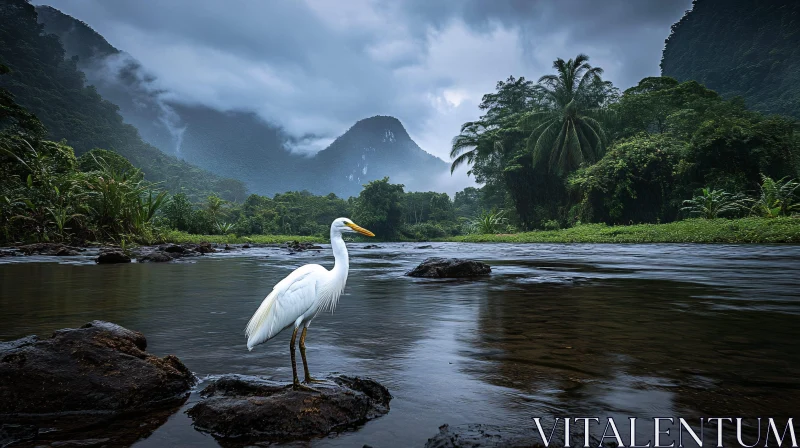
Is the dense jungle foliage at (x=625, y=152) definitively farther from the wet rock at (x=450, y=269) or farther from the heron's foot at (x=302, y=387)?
the heron's foot at (x=302, y=387)

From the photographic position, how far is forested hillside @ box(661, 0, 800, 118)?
57188 millimetres

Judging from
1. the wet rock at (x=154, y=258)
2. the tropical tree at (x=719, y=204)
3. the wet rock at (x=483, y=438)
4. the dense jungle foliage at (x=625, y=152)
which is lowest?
the wet rock at (x=483, y=438)

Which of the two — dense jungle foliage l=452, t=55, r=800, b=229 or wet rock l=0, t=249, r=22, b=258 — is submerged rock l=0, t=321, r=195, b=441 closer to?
wet rock l=0, t=249, r=22, b=258

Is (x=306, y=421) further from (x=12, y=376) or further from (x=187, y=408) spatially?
(x=12, y=376)

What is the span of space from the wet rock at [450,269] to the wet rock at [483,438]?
29.6ft

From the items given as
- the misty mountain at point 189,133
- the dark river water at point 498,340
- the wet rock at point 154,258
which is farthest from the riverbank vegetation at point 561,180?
the misty mountain at point 189,133

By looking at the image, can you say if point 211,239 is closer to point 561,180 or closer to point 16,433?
point 561,180

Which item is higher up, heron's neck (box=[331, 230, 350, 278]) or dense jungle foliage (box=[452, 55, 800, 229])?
dense jungle foliage (box=[452, 55, 800, 229])

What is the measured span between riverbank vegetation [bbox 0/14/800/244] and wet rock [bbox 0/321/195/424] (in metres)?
20.4

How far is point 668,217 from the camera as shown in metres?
32.2

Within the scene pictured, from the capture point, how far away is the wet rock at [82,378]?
2.95m

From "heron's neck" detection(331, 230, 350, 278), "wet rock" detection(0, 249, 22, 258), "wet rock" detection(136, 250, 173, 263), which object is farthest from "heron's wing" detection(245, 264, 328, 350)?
"wet rock" detection(0, 249, 22, 258)

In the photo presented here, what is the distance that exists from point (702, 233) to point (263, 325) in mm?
23713

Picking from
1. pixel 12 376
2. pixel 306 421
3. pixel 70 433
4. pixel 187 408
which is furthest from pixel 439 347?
pixel 12 376
